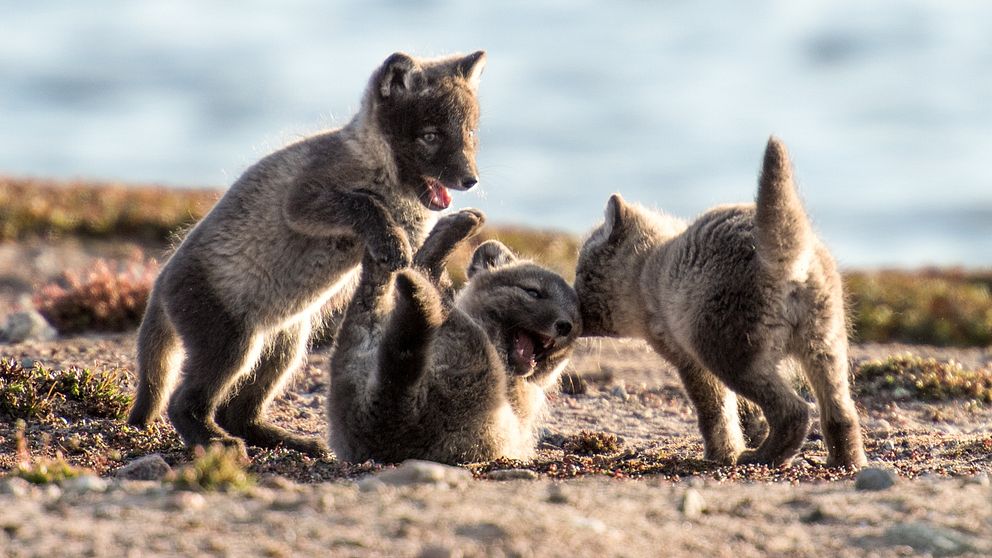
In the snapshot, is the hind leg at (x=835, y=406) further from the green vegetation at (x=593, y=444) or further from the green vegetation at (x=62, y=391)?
the green vegetation at (x=62, y=391)

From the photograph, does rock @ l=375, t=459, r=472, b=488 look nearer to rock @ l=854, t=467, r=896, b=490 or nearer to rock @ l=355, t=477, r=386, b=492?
rock @ l=355, t=477, r=386, b=492

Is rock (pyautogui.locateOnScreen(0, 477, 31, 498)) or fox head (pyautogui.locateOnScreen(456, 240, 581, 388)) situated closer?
rock (pyautogui.locateOnScreen(0, 477, 31, 498))

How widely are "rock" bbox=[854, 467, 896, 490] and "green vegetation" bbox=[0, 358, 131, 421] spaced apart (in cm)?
485

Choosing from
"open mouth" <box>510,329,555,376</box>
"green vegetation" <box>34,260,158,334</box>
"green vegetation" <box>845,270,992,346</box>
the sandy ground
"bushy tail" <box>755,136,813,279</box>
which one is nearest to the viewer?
the sandy ground

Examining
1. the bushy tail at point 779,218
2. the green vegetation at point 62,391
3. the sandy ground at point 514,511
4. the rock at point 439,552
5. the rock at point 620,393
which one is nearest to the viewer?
the rock at point 439,552

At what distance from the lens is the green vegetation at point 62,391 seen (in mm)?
7230

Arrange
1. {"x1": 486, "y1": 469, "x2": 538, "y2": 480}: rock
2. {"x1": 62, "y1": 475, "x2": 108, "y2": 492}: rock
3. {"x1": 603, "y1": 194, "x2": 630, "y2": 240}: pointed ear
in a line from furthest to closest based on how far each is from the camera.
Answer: {"x1": 603, "y1": 194, "x2": 630, "y2": 240}: pointed ear → {"x1": 486, "y1": 469, "x2": 538, "y2": 480}: rock → {"x1": 62, "y1": 475, "x2": 108, "y2": 492}: rock

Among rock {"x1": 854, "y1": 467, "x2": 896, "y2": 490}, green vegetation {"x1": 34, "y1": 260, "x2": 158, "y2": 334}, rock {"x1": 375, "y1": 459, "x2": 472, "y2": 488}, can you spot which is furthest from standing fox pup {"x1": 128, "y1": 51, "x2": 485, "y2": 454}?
green vegetation {"x1": 34, "y1": 260, "x2": 158, "y2": 334}

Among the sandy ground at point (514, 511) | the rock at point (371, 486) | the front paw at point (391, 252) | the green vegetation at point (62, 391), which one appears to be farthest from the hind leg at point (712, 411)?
the green vegetation at point (62, 391)

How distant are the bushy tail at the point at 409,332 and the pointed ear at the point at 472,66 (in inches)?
76.8

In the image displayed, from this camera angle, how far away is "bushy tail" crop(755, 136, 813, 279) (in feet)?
19.0

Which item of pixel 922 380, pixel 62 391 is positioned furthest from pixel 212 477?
pixel 922 380

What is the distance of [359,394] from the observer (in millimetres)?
6148

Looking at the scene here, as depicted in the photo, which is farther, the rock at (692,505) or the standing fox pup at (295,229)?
the standing fox pup at (295,229)
